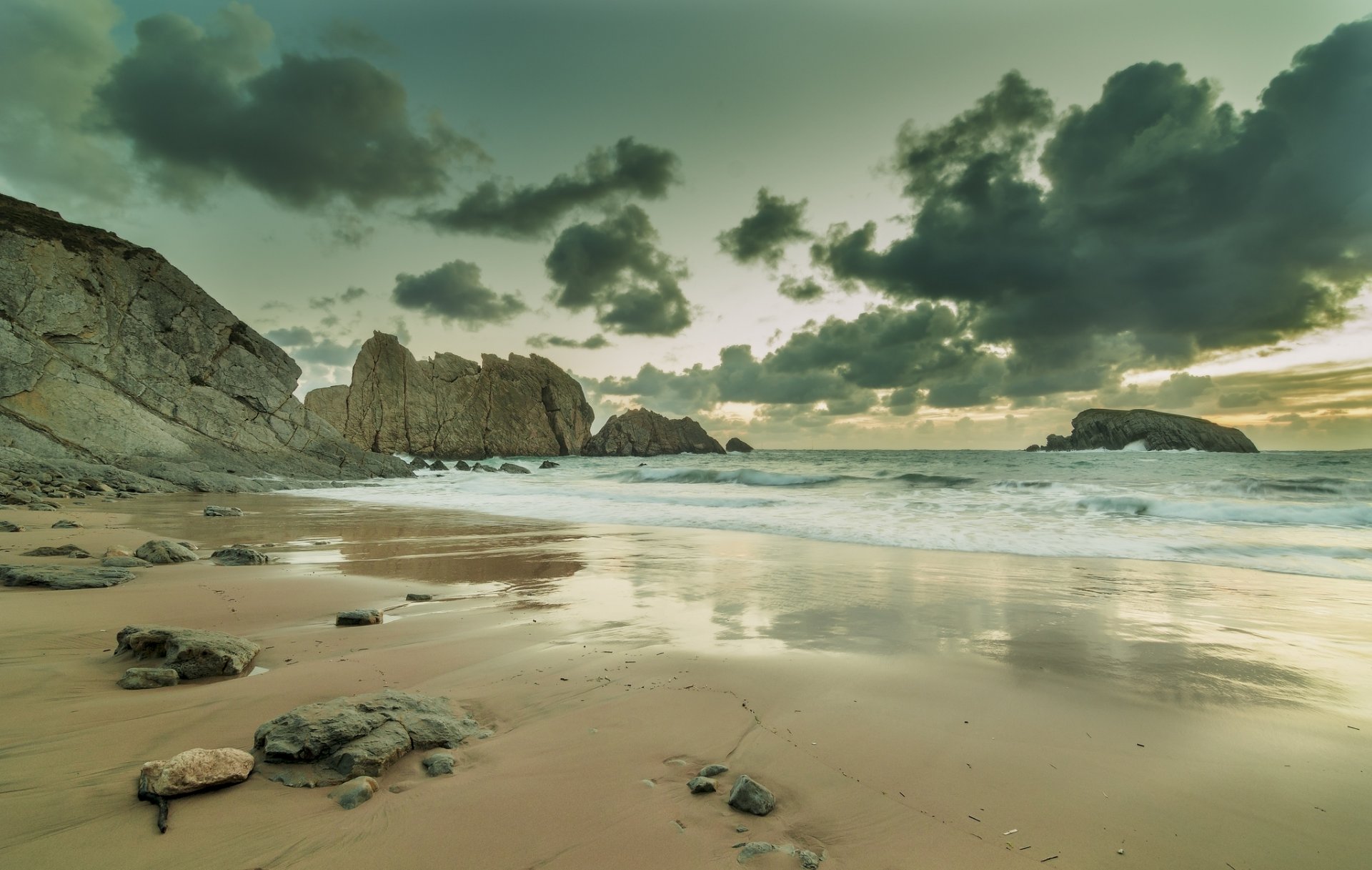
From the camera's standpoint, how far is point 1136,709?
2809 mm

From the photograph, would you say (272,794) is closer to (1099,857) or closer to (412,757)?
(412,757)

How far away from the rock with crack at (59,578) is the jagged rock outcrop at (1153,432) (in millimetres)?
76587

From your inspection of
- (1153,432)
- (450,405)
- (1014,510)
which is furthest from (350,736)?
(1153,432)

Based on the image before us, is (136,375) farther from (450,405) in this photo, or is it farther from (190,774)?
(450,405)

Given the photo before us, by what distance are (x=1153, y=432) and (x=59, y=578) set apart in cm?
7765

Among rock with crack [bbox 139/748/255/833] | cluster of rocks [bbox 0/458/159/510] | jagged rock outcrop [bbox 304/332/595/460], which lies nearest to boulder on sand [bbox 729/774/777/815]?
rock with crack [bbox 139/748/255/833]

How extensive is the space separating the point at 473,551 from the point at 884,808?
23.3 ft

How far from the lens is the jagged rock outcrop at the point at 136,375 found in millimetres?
17547

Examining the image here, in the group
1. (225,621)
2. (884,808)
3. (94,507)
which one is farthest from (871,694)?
(94,507)

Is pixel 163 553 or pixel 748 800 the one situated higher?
pixel 163 553

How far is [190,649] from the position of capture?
2.87 m

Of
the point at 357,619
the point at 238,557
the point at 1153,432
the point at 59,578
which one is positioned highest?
the point at 1153,432

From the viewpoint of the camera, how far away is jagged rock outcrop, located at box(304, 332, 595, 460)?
208ft

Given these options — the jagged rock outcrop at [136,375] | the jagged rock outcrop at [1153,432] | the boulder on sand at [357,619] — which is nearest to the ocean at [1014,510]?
the jagged rock outcrop at [136,375]
